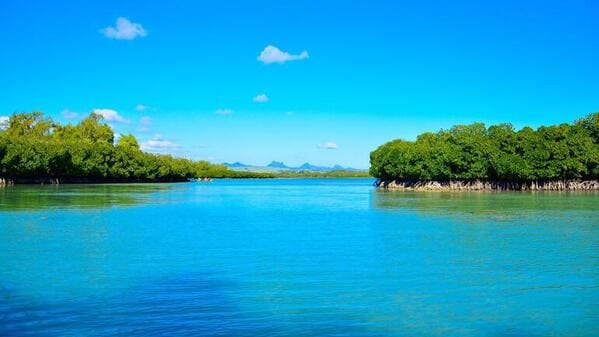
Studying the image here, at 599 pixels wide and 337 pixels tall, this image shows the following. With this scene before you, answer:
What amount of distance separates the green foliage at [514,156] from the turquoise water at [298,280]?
167 ft

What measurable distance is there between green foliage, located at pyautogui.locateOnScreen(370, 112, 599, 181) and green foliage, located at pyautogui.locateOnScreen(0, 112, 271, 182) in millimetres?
55128

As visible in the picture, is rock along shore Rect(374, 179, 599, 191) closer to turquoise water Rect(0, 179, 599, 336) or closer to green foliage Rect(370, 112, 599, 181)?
green foliage Rect(370, 112, 599, 181)

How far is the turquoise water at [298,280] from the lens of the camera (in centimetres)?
1096

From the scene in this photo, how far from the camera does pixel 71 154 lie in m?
100

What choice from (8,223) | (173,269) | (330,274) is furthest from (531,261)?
(8,223)

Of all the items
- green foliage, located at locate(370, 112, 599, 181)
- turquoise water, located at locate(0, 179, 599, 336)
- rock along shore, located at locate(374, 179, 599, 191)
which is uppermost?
green foliage, located at locate(370, 112, 599, 181)

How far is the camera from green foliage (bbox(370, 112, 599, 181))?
248 feet

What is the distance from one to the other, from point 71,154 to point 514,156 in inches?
2785

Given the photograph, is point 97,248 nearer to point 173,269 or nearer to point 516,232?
point 173,269

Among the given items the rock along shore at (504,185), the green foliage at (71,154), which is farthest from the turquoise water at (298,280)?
the green foliage at (71,154)

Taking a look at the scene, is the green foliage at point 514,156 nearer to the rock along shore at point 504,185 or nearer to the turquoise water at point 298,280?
the rock along shore at point 504,185

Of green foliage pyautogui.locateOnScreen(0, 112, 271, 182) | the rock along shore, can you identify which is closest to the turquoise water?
the rock along shore

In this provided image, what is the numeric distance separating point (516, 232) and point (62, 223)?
21.4 metres

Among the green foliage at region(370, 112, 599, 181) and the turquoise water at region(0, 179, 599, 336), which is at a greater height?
the green foliage at region(370, 112, 599, 181)
